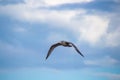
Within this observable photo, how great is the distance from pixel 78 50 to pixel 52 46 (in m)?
6.57

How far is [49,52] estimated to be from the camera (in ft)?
94.9

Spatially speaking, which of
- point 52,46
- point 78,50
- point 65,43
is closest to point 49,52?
point 52,46

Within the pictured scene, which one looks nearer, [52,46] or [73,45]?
[73,45]

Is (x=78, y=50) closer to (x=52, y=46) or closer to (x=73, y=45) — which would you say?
(x=73, y=45)

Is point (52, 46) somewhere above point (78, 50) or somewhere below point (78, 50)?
above

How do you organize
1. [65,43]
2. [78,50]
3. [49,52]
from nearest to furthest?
[78,50] → [65,43] → [49,52]

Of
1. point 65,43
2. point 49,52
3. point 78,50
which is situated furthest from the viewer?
point 49,52

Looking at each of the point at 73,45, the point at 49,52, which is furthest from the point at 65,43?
the point at 49,52

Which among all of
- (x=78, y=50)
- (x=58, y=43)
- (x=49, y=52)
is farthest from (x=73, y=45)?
(x=49, y=52)

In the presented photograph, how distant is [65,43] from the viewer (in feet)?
83.1

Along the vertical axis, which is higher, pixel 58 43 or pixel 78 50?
pixel 58 43

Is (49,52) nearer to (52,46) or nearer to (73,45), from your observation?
(52,46)

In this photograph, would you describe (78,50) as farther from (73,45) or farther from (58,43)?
(58,43)

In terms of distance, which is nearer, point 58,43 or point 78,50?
point 78,50
